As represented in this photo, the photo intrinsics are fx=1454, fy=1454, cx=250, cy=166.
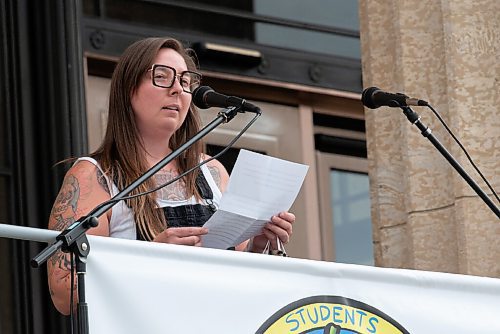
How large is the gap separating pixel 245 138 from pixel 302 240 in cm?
58

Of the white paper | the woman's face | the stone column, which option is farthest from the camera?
the stone column

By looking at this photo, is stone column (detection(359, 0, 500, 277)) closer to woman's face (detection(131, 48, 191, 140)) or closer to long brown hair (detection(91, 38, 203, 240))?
long brown hair (detection(91, 38, 203, 240))

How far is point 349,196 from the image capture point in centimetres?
748

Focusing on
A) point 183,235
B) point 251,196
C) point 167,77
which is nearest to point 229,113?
point 251,196

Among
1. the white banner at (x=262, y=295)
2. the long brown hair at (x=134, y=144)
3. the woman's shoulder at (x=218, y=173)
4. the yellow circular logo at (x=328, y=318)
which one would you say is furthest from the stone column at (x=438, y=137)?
the yellow circular logo at (x=328, y=318)

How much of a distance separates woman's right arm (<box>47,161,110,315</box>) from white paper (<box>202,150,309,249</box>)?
0.32 m

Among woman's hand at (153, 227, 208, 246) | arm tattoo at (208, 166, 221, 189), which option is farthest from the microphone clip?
arm tattoo at (208, 166, 221, 189)

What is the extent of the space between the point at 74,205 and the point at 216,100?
0.47m

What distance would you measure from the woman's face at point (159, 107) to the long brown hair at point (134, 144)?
0.02m

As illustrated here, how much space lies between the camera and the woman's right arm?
12.0 ft

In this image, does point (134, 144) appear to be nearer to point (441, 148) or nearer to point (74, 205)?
point (74, 205)

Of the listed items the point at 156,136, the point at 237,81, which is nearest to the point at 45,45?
the point at 237,81

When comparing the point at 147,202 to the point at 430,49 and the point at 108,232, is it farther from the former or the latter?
the point at 430,49

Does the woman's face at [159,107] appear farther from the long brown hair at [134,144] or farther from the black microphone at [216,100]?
the black microphone at [216,100]
